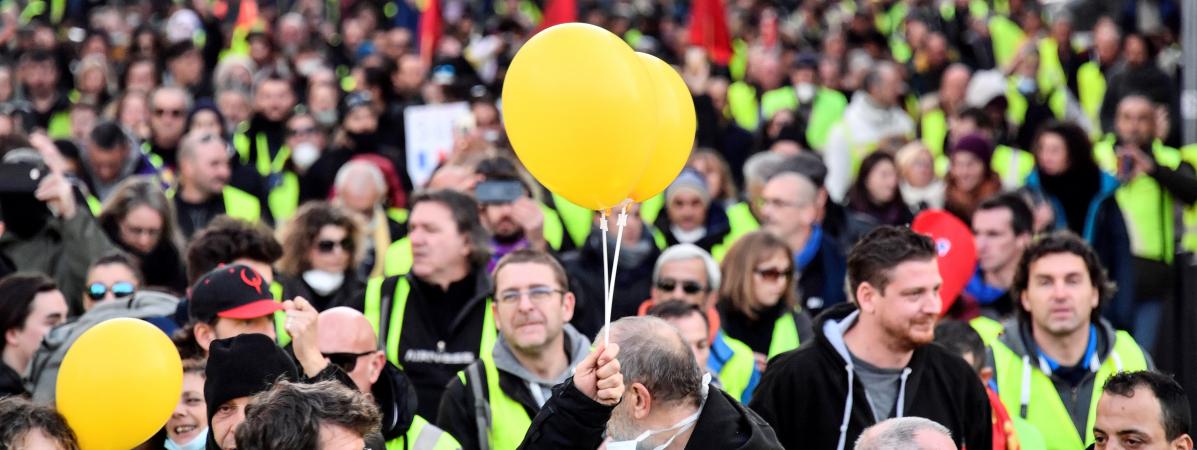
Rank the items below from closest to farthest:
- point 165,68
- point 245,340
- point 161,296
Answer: point 245,340
point 161,296
point 165,68


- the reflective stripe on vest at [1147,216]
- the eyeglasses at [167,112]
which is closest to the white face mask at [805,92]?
the reflective stripe on vest at [1147,216]

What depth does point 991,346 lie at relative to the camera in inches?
285

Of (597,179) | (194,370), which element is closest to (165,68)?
(194,370)

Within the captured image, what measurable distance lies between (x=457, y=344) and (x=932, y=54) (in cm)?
1102

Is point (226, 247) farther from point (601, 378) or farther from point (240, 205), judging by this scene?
point (240, 205)

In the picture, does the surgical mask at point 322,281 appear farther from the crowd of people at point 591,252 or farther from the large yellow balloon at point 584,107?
the large yellow balloon at point 584,107

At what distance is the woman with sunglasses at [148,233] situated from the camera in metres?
9.16

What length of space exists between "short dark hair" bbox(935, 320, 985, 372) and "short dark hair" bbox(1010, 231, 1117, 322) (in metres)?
0.24

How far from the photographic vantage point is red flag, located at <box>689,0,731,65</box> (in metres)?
17.2

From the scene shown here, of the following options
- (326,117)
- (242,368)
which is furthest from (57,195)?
(326,117)

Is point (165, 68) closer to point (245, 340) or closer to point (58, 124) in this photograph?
point (58, 124)

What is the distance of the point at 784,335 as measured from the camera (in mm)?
8336

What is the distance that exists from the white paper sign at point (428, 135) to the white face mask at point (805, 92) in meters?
4.59

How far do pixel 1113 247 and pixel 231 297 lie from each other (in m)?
6.02
